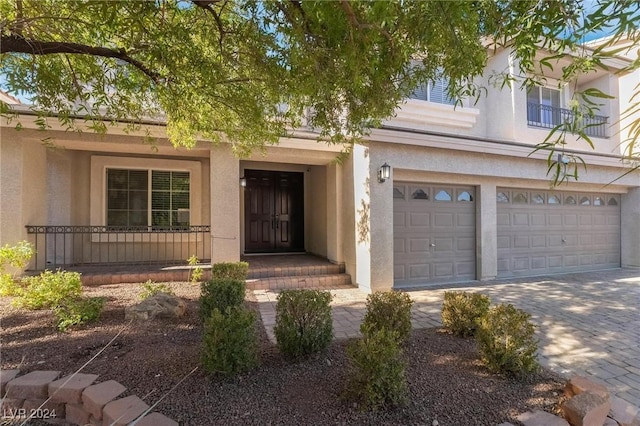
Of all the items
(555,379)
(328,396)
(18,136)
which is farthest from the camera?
(18,136)

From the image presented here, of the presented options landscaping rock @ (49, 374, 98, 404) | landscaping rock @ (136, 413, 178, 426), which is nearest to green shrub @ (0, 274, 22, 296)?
landscaping rock @ (49, 374, 98, 404)

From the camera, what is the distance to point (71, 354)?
11.6ft

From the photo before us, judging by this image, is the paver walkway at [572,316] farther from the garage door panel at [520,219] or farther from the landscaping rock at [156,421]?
the landscaping rock at [156,421]

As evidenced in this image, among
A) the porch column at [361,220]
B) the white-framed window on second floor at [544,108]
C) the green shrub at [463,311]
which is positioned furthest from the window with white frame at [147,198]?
the white-framed window on second floor at [544,108]

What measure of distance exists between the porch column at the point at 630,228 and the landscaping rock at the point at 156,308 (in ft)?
43.5

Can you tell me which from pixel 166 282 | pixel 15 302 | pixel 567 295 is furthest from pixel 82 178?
pixel 567 295

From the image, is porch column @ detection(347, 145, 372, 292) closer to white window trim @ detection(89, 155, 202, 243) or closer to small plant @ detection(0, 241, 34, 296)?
white window trim @ detection(89, 155, 202, 243)

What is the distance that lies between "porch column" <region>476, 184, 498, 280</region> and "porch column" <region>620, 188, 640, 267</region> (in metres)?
5.65

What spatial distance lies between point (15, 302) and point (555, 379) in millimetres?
7084

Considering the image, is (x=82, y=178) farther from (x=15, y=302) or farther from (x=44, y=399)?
(x=44, y=399)

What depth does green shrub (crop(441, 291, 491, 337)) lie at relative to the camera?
410 centimetres

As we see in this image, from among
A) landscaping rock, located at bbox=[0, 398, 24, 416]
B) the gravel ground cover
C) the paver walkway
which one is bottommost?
the paver walkway

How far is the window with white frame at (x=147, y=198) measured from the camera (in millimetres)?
8414

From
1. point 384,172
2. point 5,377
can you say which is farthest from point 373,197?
point 5,377
